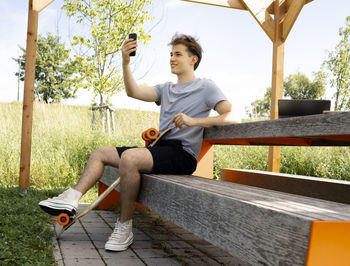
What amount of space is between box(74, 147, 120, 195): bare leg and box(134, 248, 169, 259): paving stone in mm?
512

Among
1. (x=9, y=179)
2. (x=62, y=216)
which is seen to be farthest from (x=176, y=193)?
(x=9, y=179)

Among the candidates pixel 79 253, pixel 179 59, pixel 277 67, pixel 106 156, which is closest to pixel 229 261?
pixel 79 253

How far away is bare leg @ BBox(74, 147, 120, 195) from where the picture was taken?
8.26ft

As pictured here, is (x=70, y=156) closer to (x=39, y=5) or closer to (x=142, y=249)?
(x=39, y=5)


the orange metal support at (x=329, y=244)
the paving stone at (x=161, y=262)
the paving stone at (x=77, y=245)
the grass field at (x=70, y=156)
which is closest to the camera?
the orange metal support at (x=329, y=244)

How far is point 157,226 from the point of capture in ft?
11.0

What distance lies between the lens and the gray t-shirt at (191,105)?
2627mm

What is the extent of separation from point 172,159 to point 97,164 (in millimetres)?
492

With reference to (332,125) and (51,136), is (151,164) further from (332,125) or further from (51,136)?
(51,136)

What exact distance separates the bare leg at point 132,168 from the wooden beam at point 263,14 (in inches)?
133

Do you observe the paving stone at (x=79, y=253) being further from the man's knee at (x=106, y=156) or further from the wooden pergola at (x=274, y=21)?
the wooden pergola at (x=274, y=21)

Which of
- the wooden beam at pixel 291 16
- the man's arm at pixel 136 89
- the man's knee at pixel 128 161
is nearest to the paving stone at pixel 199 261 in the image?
the man's knee at pixel 128 161

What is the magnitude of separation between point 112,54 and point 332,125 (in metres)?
7.82

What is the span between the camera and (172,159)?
250cm
